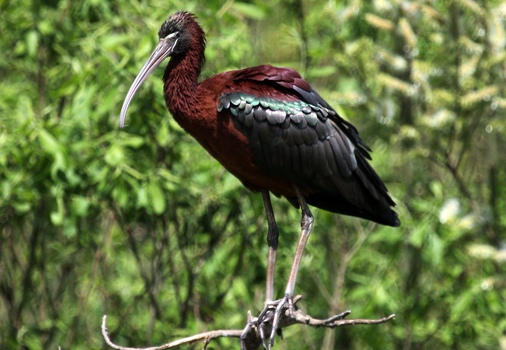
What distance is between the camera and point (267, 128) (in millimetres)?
6227

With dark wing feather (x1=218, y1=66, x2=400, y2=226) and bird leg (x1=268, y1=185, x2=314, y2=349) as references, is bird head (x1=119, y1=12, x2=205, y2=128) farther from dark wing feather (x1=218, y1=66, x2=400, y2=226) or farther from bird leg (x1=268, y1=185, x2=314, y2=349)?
bird leg (x1=268, y1=185, x2=314, y2=349)

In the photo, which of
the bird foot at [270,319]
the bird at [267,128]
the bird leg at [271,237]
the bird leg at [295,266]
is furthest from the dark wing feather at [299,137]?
the bird foot at [270,319]

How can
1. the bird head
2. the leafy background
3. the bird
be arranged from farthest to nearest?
A: the leafy background < the bird head < the bird

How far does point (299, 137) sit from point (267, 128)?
235 millimetres

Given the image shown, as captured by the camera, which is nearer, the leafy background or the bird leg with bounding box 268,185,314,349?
the bird leg with bounding box 268,185,314,349

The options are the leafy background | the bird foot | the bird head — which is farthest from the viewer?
the leafy background

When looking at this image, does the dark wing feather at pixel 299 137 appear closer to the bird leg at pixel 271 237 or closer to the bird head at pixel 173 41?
the bird leg at pixel 271 237

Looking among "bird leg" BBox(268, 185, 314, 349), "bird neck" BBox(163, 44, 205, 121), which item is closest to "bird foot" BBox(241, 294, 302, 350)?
"bird leg" BBox(268, 185, 314, 349)

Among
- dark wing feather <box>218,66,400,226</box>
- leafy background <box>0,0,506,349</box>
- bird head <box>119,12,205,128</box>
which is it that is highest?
bird head <box>119,12,205,128</box>

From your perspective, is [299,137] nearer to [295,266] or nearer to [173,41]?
[295,266]

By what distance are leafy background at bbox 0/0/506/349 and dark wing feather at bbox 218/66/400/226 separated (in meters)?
1.30

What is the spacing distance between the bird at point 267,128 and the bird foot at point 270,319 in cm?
2

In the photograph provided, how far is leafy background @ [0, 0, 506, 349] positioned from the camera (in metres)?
7.91

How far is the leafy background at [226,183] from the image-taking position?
26.0 feet
